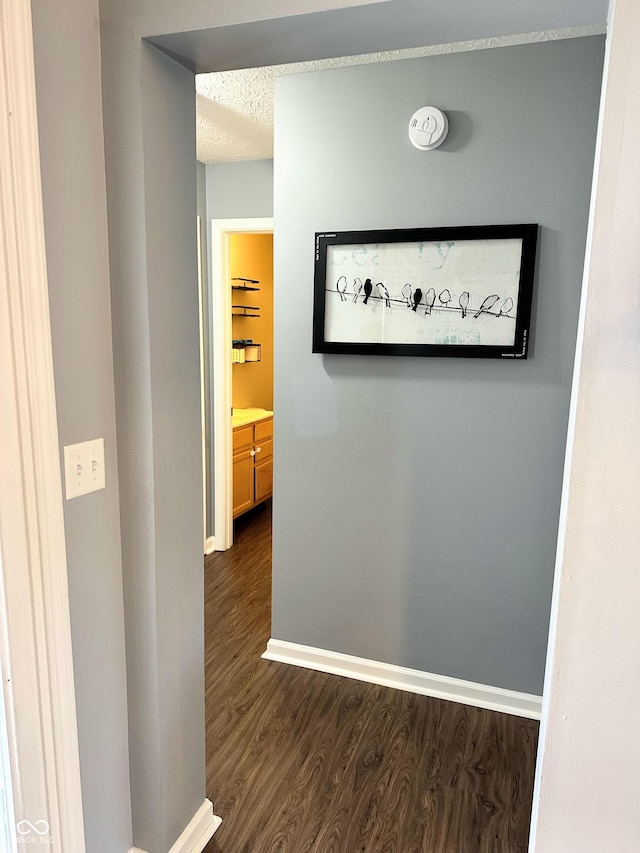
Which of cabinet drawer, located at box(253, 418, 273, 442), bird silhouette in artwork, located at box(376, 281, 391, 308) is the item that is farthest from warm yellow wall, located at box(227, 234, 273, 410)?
bird silhouette in artwork, located at box(376, 281, 391, 308)

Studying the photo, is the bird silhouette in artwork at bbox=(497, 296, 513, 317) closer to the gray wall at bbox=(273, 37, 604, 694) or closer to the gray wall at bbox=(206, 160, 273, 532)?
the gray wall at bbox=(273, 37, 604, 694)

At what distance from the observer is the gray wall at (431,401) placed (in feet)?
6.52

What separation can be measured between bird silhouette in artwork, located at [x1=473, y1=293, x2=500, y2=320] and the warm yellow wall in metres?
2.74

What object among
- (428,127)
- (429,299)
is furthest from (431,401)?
(428,127)

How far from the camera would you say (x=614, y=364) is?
1.03 metres

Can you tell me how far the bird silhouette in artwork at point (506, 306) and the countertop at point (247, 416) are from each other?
7.67 ft

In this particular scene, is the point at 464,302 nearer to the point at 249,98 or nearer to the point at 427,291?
the point at 427,291

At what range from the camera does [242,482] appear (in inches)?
166

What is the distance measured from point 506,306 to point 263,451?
2.84 m

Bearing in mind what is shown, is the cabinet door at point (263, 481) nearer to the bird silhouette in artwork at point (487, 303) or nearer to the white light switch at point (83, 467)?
the bird silhouette in artwork at point (487, 303)

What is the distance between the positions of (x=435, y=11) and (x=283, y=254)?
1323 mm

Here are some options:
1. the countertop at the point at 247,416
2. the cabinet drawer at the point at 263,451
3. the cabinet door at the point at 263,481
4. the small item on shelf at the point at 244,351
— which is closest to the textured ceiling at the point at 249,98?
the small item on shelf at the point at 244,351

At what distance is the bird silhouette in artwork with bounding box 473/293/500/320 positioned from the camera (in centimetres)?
208

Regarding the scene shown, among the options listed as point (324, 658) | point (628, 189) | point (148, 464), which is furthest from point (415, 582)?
point (628, 189)
